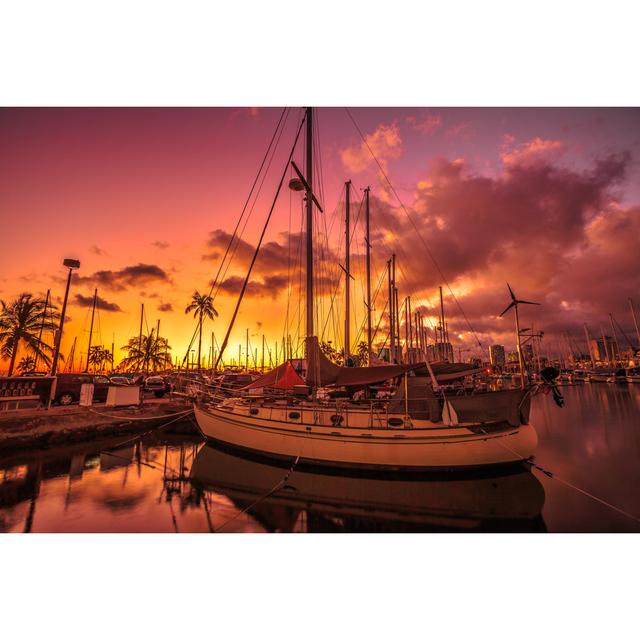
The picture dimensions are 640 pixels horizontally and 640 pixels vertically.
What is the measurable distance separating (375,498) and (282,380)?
5574 mm

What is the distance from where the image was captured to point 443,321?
4094 centimetres

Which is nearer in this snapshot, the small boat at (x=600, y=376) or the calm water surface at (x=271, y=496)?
the calm water surface at (x=271, y=496)

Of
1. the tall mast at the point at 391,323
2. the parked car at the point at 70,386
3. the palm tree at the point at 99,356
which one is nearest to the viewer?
the parked car at the point at 70,386

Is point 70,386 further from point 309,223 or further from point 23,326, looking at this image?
point 309,223

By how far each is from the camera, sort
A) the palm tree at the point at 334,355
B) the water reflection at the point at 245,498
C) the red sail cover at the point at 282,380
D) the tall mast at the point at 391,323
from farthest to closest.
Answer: the palm tree at the point at 334,355 < the tall mast at the point at 391,323 < the red sail cover at the point at 282,380 < the water reflection at the point at 245,498

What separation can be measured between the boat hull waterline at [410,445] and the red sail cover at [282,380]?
155cm

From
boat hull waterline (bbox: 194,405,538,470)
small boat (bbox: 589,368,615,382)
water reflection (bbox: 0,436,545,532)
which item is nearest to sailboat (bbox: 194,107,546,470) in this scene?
boat hull waterline (bbox: 194,405,538,470)

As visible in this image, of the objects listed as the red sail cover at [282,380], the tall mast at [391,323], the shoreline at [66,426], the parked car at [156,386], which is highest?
the tall mast at [391,323]

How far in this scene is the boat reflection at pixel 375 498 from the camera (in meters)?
7.46

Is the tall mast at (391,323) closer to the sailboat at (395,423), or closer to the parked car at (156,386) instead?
the sailboat at (395,423)

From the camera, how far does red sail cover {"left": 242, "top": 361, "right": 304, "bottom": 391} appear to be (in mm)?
12359

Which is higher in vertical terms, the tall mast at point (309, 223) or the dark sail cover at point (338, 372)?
the tall mast at point (309, 223)

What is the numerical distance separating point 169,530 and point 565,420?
3176 cm

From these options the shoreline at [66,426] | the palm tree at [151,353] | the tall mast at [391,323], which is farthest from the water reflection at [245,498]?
the palm tree at [151,353]
